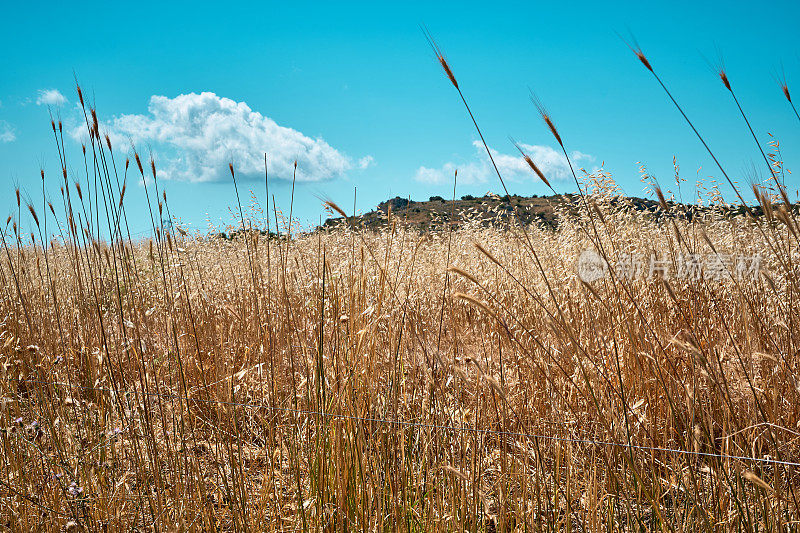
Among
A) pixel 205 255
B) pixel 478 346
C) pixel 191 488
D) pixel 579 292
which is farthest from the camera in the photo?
pixel 205 255

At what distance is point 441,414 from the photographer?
1.81 m

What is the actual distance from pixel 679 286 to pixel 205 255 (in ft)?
17.1

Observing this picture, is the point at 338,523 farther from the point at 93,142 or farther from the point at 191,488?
the point at 93,142

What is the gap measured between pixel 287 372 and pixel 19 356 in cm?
210

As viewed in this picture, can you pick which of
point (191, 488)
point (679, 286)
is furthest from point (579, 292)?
point (191, 488)

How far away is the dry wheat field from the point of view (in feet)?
4.75

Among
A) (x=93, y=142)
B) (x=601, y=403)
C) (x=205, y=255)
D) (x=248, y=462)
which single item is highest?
(x=93, y=142)

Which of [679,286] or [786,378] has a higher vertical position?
[679,286]

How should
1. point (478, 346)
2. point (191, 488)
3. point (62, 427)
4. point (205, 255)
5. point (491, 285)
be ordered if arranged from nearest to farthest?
point (191, 488) → point (62, 427) → point (478, 346) → point (491, 285) → point (205, 255)

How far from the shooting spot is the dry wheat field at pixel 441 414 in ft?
4.75

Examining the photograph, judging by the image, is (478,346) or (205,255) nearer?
(478,346)

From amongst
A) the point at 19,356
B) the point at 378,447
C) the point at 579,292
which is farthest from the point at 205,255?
Answer: the point at 378,447

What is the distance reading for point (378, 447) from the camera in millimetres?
1577

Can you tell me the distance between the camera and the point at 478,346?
300cm
